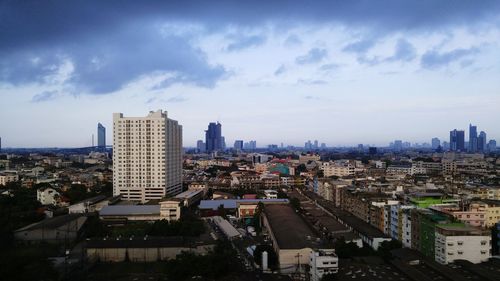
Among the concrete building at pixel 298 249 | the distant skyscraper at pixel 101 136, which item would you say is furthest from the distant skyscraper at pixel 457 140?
the concrete building at pixel 298 249

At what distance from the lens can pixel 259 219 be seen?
13.5 m

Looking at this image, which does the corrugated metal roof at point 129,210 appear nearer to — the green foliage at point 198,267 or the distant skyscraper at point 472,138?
the green foliage at point 198,267

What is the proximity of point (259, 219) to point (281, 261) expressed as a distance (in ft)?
15.9

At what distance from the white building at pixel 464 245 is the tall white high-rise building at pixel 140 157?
11.6 m

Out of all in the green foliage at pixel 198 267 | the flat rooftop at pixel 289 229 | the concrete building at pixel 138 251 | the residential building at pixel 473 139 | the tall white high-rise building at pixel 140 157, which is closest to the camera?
the green foliage at pixel 198 267

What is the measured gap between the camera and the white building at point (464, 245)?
8109 millimetres

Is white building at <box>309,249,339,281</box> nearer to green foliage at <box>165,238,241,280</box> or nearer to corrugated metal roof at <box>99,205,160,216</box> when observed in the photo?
green foliage at <box>165,238,241,280</box>

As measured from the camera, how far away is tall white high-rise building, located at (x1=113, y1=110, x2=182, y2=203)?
17359 millimetres

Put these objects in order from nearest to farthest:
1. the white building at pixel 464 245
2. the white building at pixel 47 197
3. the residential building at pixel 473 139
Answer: the white building at pixel 464 245, the white building at pixel 47 197, the residential building at pixel 473 139

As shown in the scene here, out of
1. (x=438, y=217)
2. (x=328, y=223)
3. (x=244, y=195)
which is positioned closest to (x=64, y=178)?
(x=244, y=195)

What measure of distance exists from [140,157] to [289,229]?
8.75 metres

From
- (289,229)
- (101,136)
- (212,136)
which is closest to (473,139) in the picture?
(212,136)

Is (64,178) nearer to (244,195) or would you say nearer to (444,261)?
(244,195)

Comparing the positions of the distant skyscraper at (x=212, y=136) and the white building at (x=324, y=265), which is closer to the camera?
the white building at (x=324, y=265)
